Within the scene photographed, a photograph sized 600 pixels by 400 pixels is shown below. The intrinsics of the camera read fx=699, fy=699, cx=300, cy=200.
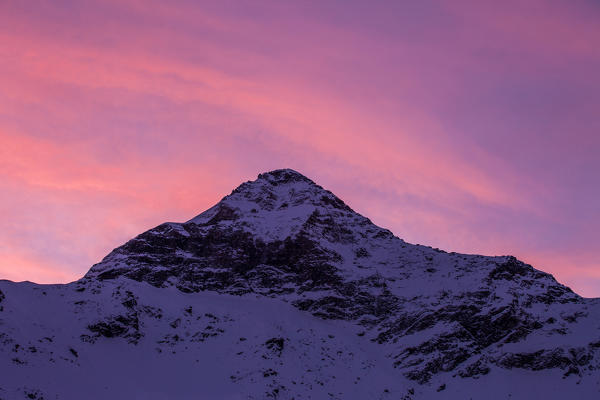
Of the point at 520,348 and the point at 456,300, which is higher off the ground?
the point at 456,300

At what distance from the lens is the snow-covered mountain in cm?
6775

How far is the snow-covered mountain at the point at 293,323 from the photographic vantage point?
67.8 metres

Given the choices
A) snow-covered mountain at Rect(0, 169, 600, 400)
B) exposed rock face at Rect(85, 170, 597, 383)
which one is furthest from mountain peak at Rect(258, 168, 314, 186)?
snow-covered mountain at Rect(0, 169, 600, 400)

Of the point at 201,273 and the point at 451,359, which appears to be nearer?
the point at 451,359

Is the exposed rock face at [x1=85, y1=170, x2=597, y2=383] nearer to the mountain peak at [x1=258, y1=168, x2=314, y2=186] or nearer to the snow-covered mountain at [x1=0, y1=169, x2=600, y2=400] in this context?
the snow-covered mountain at [x1=0, y1=169, x2=600, y2=400]

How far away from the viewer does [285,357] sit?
251 feet

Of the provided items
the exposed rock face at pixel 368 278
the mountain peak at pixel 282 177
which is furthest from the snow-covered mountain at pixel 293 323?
the mountain peak at pixel 282 177

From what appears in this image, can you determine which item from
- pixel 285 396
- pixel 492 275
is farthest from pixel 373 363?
pixel 492 275

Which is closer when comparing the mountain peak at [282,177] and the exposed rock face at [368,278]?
the exposed rock face at [368,278]

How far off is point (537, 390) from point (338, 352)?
22308 mm

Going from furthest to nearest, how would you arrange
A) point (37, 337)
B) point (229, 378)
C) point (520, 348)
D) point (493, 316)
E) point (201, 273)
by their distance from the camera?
point (201, 273) → point (493, 316) → point (520, 348) → point (229, 378) → point (37, 337)

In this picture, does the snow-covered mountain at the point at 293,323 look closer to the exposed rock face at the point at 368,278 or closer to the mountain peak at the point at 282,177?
the exposed rock face at the point at 368,278

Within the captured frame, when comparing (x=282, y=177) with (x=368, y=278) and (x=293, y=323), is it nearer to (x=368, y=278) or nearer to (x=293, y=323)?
(x=368, y=278)

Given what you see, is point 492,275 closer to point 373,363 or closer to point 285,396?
point 373,363
